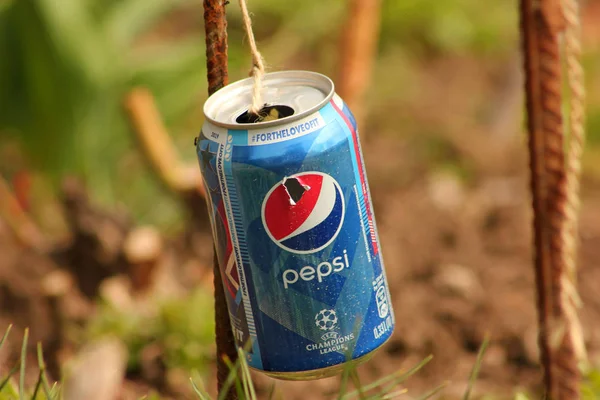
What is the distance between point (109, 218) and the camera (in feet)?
8.32

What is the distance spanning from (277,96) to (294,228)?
9.4 inches

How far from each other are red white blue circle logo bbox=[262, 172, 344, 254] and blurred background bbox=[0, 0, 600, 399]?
101 cm

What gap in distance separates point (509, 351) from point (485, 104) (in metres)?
2.47

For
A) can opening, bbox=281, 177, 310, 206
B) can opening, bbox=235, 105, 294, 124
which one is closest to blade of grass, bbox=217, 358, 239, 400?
can opening, bbox=281, 177, 310, 206

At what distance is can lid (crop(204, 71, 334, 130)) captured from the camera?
→ 124 centimetres

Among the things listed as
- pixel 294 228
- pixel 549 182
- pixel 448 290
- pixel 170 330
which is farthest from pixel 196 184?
pixel 294 228

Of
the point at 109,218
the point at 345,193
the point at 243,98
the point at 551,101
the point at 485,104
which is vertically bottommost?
the point at 485,104

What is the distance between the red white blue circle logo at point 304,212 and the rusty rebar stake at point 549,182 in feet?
2.25

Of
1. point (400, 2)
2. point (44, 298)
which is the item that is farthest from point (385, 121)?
point (44, 298)

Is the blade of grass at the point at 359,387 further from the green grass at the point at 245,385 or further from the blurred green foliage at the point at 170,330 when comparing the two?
the blurred green foliage at the point at 170,330

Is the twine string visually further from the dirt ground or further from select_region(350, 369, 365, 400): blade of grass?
the dirt ground

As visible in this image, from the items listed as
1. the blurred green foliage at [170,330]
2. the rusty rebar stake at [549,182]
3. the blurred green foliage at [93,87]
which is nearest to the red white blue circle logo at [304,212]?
→ the rusty rebar stake at [549,182]

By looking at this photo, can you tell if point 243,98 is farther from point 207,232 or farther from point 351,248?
point 207,232

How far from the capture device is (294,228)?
1.20 metres
